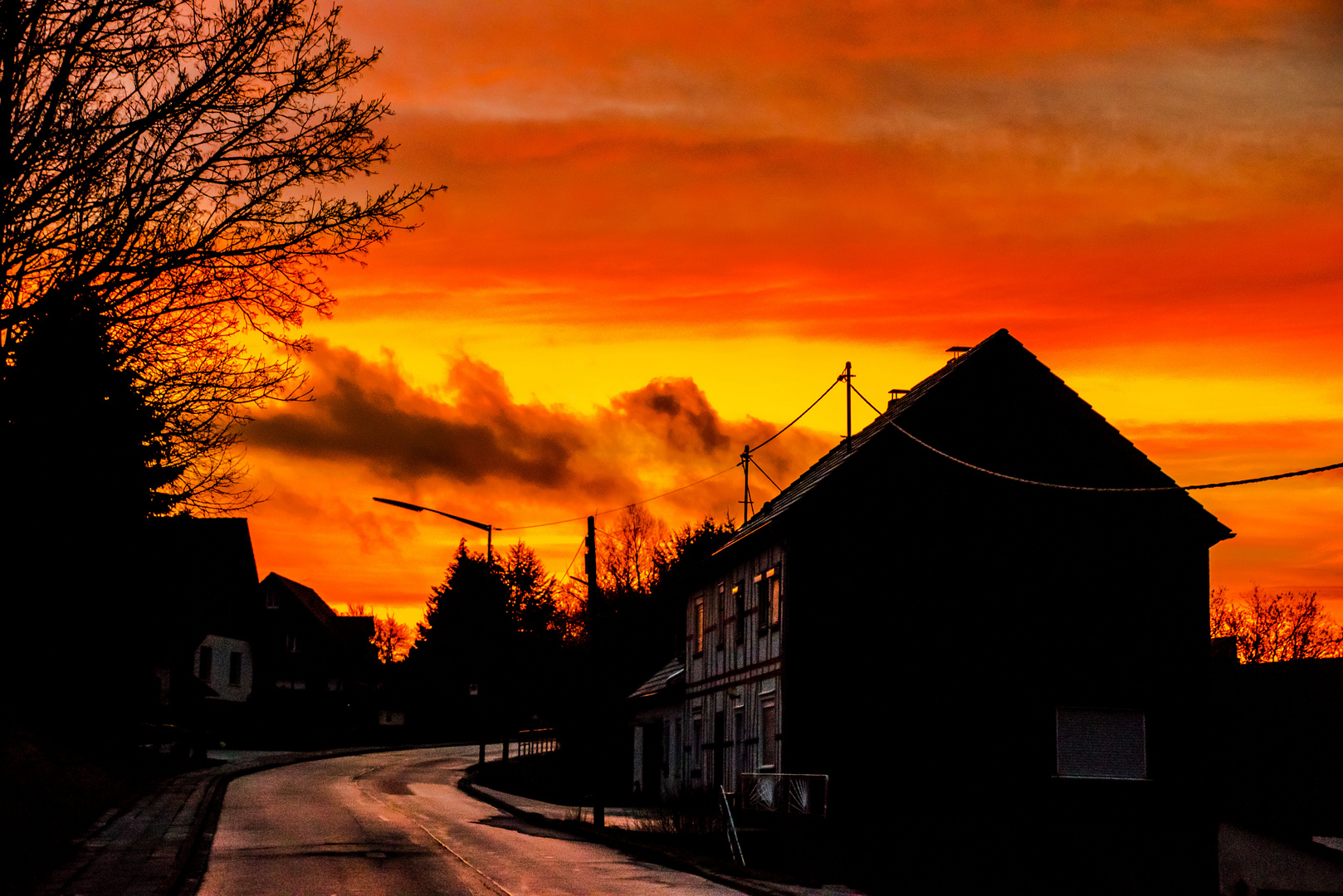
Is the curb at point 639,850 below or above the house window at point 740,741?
below

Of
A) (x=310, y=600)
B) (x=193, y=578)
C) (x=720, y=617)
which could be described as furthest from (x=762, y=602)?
(x=310, y=600)

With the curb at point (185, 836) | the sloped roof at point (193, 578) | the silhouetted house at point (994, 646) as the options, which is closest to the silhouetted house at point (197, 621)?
the sloped roof at point (193, 578)

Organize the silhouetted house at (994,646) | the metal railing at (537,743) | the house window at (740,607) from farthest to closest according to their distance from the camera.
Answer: the metal railing at (537,743) < the house window at (740,607) < the silhouetted house at (994,646)

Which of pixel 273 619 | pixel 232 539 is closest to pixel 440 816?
pixel 232 539

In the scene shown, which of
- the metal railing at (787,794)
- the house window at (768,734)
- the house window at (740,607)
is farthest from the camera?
the house window at (740,607)

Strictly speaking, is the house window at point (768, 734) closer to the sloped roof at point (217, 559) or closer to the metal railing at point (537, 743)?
the sloped roof at point (217, 559)

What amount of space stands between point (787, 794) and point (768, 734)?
7.14 metres

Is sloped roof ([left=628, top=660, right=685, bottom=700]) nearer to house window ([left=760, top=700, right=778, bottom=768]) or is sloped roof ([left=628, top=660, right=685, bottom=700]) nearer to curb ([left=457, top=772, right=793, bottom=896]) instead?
curb ([left=457, top=772, right=793, bottom=896])

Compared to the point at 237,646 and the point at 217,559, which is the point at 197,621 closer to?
the point at 217,559

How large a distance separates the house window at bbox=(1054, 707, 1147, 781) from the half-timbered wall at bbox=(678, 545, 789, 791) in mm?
6264

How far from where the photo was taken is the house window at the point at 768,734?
30.5 m

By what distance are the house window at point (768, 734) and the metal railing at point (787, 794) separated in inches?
129

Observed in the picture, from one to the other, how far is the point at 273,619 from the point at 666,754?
53080mm

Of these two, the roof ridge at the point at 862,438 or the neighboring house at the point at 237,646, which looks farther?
the neighboring house at the point at 237,646
